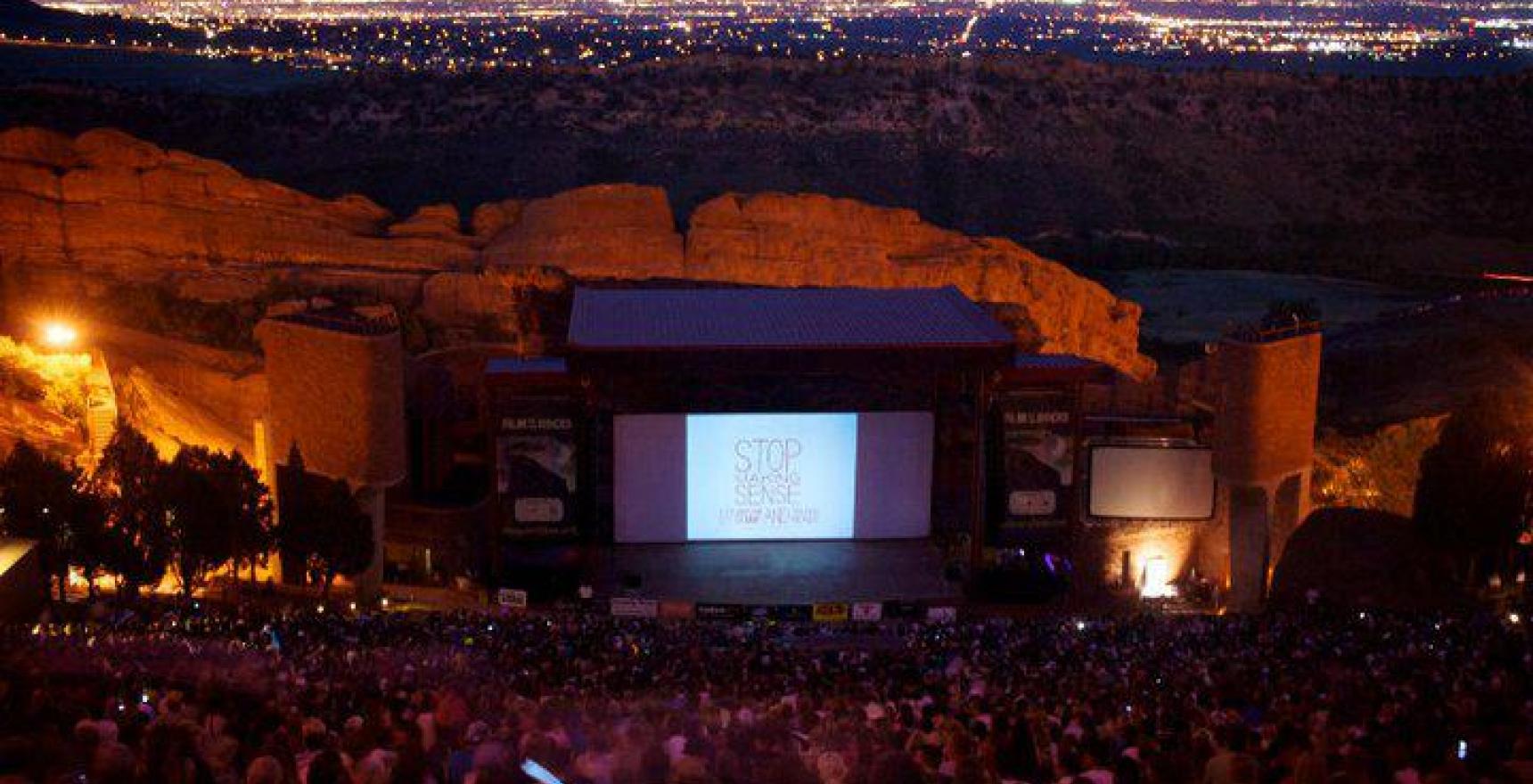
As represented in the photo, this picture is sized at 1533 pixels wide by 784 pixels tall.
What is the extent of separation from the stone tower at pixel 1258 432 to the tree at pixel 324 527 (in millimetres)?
15826

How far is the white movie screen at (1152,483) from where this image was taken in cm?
2828

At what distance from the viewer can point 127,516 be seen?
23.8m

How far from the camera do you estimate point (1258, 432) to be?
27.1 m

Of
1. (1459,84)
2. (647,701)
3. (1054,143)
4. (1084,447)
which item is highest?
(1459,84)

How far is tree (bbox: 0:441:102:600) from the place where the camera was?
23.0m

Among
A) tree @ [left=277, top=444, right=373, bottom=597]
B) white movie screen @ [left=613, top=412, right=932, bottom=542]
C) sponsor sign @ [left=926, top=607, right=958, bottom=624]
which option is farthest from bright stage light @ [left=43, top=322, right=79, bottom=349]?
sponsor sign @ [left=926, top=607, right=958, bottom=624]

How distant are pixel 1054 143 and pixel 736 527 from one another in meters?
53.7

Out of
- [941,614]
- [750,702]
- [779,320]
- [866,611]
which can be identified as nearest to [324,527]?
[866,611]

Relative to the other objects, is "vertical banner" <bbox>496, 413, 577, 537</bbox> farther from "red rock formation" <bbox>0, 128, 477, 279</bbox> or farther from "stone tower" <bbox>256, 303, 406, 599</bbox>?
"red rock formation" <bbox>0, 128, 477, 279</bbox>

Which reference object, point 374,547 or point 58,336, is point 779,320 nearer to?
point 374,547

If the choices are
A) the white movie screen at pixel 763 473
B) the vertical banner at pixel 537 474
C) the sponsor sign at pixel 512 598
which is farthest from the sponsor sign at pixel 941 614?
the vertical banner at pixel 537 474

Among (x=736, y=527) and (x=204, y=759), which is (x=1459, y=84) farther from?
(x=204, y=759)

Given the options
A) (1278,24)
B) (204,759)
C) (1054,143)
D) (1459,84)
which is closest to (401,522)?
(204,759)

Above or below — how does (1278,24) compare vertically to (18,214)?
above
